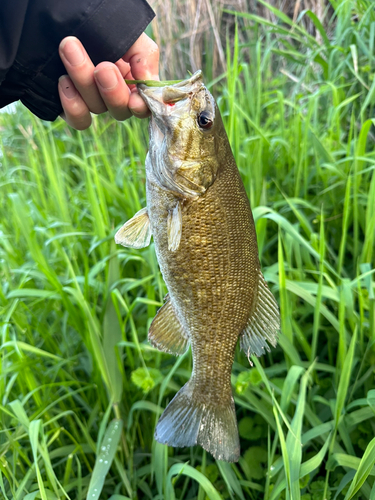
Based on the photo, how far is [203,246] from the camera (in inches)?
50.5

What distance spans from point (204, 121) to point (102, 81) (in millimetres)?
342

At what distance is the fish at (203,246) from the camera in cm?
125

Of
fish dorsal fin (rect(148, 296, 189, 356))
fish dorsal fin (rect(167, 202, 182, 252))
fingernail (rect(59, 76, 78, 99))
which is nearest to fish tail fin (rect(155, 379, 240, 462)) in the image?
fish dorsal fin (rect(148, 296, 189, 356))

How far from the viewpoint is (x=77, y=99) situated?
1454 millimetres

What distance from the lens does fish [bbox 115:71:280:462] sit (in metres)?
1.25

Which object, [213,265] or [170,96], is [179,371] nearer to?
[213,265]

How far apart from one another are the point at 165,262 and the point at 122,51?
68 cm

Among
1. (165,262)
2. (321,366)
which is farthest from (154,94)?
(321,366)

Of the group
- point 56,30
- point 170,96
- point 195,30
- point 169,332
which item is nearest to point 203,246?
point 169,332

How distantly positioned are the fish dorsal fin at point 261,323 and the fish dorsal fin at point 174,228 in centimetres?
31

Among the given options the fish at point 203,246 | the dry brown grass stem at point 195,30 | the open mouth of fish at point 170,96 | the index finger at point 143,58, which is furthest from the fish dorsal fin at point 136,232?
the dry brown grass stem at point 195,30

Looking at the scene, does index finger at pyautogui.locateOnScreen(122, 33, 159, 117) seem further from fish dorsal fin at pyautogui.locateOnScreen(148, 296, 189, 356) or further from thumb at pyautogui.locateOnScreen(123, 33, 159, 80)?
fish dorsal fin at pyautogui.locateOnScreen(148, 296, 189, 356)

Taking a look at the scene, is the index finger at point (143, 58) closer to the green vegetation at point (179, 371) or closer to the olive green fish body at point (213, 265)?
the olive green fish body at point (213, 265)

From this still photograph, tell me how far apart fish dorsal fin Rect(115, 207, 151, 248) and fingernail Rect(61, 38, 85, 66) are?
50 cm
